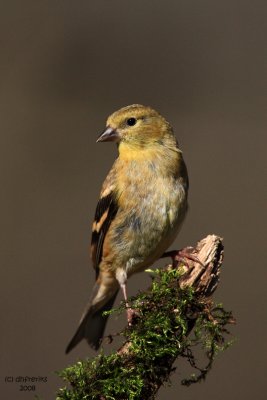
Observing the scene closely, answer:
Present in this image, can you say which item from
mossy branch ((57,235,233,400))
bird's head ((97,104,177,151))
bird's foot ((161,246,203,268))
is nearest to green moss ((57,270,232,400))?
mossy branch ((57,235,233,400))

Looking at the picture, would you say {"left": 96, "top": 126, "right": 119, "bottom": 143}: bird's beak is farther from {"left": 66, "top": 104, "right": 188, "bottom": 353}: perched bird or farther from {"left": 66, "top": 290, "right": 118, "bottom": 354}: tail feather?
{"left": 66, "top": 290, "right": 118, "bottom": 354}: tail feather

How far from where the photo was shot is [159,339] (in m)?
2.89

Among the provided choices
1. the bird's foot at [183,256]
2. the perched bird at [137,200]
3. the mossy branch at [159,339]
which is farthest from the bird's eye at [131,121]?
the mossy branch at [159,339]

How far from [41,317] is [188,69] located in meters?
3.72

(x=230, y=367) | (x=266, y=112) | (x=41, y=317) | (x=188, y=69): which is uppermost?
(x=188, y=69)

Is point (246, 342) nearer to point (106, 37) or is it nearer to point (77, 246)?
point (77, 246)

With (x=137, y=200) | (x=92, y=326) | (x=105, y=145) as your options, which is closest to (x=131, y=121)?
(x=137, y=200)

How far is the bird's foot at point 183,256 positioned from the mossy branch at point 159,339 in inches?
7.1

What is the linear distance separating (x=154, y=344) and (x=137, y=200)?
1.34 metres

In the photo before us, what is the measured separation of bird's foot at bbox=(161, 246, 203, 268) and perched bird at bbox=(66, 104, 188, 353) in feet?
0.32

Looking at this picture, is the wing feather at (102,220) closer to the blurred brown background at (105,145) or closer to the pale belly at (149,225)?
the pale belly at (149,225)

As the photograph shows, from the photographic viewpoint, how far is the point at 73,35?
27.0 ft

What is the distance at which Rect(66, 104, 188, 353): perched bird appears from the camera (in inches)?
158

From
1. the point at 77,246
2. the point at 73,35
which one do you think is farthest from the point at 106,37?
the point at 77,246
